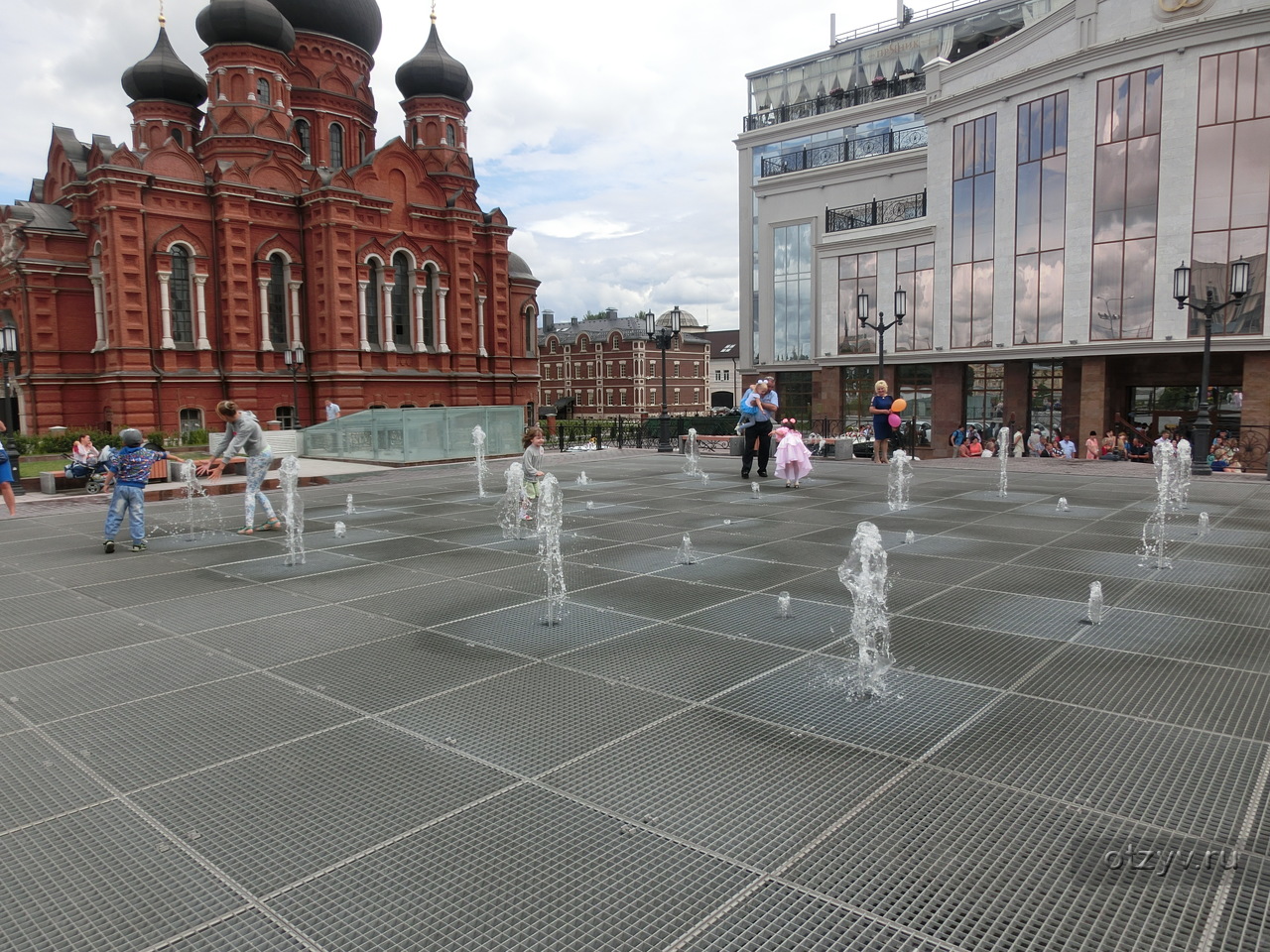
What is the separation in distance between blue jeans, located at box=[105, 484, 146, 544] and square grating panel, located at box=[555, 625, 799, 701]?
7.43m

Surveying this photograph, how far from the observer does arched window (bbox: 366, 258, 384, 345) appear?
4041 centimetres

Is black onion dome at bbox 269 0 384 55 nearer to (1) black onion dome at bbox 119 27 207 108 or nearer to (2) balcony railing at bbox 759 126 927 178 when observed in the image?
(1) black onion dome at bbox 119 27 207 108

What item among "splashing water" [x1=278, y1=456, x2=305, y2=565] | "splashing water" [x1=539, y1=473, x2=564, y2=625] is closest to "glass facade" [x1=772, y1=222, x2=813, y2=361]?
"splashing water" [x1=539, y1=473, x2=564, y2=625]

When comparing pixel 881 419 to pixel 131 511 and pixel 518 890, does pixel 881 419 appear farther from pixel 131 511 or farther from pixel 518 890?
pixel 518 890

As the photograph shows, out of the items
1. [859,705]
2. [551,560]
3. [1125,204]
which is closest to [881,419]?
[551,560]

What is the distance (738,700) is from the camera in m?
5.31

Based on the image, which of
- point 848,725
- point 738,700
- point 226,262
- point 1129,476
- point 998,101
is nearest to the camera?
point 848,725

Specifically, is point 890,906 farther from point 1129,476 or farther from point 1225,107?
point 1225,107

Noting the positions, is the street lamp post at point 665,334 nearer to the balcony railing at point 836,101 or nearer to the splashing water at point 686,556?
the splashing water at point 686,556

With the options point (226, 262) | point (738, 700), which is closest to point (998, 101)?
point (226, 262)

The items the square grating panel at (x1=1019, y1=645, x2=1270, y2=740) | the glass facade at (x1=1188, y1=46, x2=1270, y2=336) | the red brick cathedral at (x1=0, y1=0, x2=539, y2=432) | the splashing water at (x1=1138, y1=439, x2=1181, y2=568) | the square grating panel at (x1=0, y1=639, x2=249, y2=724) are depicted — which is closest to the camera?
the square grating panel at (x1=1019, y1=645, x2=1270, y2=740)

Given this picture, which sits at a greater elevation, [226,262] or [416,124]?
[416,124]

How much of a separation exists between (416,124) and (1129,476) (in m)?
40.1

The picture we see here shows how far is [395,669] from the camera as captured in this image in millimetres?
5996
